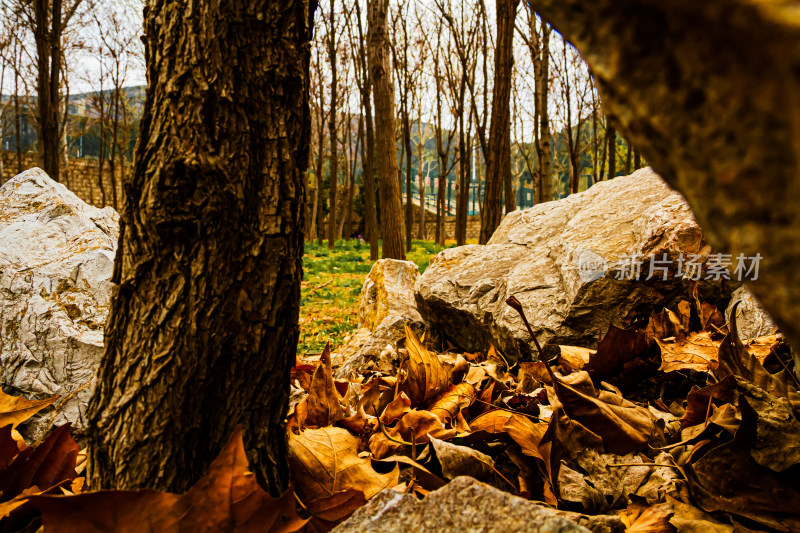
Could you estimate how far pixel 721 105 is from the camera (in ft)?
1.22

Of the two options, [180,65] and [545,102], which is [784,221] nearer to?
[180,65]

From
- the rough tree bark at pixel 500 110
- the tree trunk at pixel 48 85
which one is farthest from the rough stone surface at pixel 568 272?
the tree trunk at pixel 48 85

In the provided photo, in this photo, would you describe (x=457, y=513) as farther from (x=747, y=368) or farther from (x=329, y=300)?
(x=329, y=300)

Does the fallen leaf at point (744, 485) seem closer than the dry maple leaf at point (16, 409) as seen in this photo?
Yes

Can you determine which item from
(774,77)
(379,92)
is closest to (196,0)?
(774,77)

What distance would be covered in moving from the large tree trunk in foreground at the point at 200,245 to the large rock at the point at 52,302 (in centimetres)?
99

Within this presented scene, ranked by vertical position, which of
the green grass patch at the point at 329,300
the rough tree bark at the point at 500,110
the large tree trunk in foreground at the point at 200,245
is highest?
the rough tree bark at the point at 500,110

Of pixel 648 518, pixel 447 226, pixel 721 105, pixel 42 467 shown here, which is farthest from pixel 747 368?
pixel 447 226

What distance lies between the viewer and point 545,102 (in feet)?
41.0

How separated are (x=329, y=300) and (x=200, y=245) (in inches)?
315

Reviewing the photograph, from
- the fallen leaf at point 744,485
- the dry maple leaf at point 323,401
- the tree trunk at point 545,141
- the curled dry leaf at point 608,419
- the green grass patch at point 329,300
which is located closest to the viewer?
the fallen leaf at point 744,485

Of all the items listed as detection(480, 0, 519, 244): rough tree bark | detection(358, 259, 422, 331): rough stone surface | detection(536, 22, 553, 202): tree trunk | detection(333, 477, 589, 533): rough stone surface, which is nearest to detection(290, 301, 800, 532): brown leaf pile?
detection(333, 477, 589, 533): rough stone surface

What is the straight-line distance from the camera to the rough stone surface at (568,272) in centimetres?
238

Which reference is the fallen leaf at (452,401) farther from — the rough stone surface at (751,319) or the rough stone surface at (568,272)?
the rough stone surface at (751,319)
